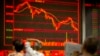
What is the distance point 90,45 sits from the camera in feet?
6.13

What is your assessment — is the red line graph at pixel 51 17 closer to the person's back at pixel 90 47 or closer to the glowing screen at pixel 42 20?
the glowing screen at pixel 42 20

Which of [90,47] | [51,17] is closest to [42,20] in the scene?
[51,17]

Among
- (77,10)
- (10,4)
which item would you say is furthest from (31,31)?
(77,10)

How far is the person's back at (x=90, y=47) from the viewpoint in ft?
6.13

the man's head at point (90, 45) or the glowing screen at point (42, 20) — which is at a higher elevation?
the glowing screen at point (42, 20)

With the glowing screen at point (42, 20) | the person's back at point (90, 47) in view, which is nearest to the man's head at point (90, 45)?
the person's back at point (90, 47)

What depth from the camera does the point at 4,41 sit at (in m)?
4.09

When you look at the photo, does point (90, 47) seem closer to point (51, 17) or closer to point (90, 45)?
point (90, 45)

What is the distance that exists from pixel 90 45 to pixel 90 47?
13 millimetres

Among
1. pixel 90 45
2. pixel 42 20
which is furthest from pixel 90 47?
pixel 42 20

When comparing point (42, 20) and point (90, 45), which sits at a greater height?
point (42, 20)

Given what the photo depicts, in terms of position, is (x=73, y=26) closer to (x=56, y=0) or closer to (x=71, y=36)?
(x=71, y=36)

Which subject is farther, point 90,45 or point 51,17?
point 51,17

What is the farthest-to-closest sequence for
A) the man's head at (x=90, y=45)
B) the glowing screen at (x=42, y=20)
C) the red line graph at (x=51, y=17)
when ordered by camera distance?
the red line graph at (x=51, y=17), the glowing screen at (x=42, y=20), the man's head at (x=90, y=45)
